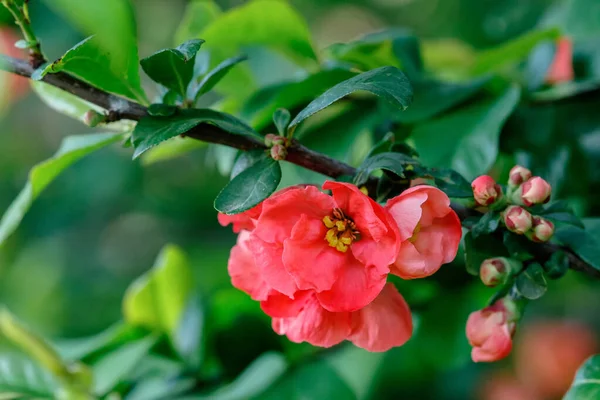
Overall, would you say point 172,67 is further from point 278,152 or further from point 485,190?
point 485,190

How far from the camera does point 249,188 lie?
38 cm

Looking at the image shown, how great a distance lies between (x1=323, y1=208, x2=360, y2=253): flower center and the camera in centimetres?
39

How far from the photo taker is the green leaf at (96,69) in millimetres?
370

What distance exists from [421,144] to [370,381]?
0.86 feet

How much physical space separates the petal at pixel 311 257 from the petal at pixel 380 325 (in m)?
0.03

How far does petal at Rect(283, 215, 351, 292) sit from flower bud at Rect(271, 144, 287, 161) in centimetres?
4

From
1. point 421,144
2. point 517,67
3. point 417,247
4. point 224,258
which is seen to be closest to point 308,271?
point 417,247

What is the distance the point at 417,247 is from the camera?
373 mm

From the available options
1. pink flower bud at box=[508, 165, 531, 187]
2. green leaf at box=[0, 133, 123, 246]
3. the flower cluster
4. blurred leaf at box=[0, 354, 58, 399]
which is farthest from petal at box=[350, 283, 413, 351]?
blurred leaf at box=[0, 354, 58, 399]

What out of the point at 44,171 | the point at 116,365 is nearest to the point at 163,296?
the point at 116,365

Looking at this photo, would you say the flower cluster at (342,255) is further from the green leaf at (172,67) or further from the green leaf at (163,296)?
the green leaf at (163,296)

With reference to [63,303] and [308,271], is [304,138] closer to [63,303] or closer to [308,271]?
[308,271]

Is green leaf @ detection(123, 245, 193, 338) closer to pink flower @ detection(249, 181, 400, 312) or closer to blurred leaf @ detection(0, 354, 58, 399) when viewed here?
blurred leaf @ detection(0, 354, 58, 399)

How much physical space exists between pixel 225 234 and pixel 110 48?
1348 mm
